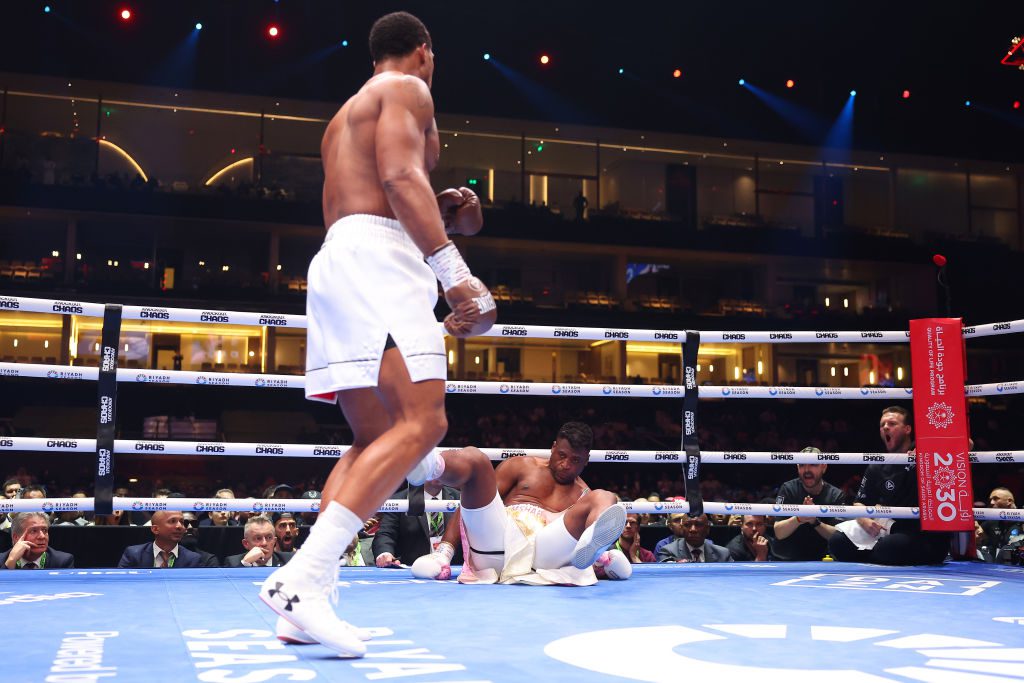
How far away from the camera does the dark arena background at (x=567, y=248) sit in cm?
403

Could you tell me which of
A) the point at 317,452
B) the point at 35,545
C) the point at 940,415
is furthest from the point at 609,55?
the point at 35,545

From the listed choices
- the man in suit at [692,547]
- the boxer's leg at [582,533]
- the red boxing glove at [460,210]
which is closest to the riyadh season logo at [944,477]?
the man in suit at [692,547]

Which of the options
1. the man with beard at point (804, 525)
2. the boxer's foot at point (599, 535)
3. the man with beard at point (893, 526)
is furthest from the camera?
the man with beard at point (804, 525)

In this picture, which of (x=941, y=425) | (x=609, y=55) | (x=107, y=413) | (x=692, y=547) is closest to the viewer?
(x=107, y=413)

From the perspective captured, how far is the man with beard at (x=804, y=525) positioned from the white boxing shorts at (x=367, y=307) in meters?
2.95

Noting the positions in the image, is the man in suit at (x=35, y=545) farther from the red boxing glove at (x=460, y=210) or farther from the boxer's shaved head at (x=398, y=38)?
the boxer's shaved head at (x=398, y=38)

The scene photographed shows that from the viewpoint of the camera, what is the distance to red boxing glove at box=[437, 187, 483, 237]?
2.29m

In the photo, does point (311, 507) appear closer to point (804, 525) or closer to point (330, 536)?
point (330, 536)

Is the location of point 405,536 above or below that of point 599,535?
below

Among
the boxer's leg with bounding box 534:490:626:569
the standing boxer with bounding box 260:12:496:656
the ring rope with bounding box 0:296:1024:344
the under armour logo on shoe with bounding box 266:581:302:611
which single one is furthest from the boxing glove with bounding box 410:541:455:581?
the under armour logo on shoe with bounding box 266:581:302:611

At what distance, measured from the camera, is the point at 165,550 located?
417 cm

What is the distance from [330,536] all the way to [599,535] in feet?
3.89

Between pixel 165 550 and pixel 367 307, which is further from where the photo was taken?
pixel 165 550

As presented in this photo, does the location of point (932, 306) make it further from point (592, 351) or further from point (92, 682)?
point (92, 682)
